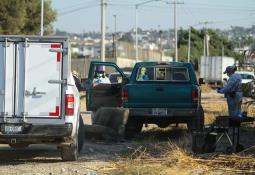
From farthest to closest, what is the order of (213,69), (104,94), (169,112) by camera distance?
(213,69), (104,94), (169,112)

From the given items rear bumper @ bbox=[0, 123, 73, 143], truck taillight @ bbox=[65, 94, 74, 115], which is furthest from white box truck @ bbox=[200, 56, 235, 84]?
rear bumper @ bbox=[0, 123, 73, 143]

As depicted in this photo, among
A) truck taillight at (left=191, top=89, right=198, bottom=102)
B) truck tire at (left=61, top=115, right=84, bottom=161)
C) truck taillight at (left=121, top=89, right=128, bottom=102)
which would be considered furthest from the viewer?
truck taillight at (left=121, top=89, right=128, bottom=102)

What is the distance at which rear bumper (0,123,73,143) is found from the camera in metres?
11.7

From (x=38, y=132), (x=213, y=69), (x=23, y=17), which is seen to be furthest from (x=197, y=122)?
(x=213, y=69)

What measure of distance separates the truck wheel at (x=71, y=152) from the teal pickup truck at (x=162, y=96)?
400 cm

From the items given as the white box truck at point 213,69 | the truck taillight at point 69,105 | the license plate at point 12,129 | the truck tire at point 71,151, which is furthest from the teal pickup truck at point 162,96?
the white box truck at point 213,69

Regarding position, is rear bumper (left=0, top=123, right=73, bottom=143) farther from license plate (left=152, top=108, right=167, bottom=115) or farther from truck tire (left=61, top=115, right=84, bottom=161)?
license plate (left=152, top=108, right=167, bottom=115)

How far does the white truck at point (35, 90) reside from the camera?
11.7 m

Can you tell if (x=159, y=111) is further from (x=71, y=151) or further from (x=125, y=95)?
(x=71, y=151)

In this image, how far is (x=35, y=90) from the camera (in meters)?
11.8

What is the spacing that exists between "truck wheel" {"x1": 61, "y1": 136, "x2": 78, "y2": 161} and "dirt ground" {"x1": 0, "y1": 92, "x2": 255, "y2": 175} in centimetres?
12

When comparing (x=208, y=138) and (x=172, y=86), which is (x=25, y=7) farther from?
(x=208, y=138)

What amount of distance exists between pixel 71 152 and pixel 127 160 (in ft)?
3.63

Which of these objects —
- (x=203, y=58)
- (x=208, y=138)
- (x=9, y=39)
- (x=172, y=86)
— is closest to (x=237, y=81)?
(x=172, y=86)
